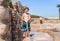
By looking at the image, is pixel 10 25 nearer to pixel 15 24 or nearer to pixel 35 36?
pixel 15 24

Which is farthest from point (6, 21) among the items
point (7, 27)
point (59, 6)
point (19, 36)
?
point (59, 6)

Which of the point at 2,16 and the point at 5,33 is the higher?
the point at 2,16

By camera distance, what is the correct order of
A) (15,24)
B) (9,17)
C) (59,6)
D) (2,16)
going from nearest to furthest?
(2,16) < (9,17) < (15,24) < (59,6)

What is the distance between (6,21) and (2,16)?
86mm

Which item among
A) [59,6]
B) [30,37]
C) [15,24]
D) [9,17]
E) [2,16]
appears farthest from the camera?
[59,6]

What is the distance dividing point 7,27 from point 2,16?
14 centimetres

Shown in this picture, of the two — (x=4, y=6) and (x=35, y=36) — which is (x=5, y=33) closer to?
(x=4, y=6)

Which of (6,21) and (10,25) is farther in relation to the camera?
(10,25)

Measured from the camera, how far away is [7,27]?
6.62ft

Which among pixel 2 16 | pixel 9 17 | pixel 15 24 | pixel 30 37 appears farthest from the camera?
pixel 30 37

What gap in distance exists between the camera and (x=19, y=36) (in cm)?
244

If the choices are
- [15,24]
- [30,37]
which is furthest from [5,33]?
[30,37]

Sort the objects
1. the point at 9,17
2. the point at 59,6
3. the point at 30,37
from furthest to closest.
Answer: the point at 59,6 → the point at 30,37 → the point at 9,17

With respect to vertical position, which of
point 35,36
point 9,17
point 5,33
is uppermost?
point 9,17
